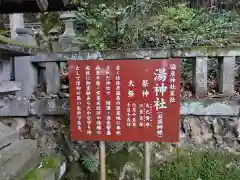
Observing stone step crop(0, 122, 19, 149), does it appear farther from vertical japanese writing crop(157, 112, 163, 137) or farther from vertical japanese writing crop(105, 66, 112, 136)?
vertical japanese writing crop(157, 112, 163, 137)

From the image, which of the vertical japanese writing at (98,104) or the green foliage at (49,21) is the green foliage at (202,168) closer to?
the vertical japanese writing at (98,104)

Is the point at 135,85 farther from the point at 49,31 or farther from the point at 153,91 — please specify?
the point at 49,31

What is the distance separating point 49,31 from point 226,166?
4951mm

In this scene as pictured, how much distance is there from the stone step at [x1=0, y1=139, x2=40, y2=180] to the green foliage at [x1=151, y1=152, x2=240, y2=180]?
1.43 meters

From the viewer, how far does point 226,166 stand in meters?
3.35

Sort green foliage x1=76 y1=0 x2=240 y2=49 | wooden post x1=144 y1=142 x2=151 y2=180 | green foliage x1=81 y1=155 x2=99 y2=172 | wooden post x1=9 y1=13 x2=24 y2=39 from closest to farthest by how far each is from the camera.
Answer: wooden post x1=144 y1=142 x2=151 y2=180 → green foliage x1=81 y1=155 x2=99 y2=172 → green foliage x1=76 y1=0 x2=240 y2=49 → wooden post x1=9 y1=13 x2=24 y2=39

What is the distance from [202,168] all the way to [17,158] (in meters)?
2.08

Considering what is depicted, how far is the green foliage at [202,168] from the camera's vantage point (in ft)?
10.9

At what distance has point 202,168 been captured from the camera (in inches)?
132

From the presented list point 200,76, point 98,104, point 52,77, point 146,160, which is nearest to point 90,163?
point 146,160

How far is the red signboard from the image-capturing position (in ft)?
8.64

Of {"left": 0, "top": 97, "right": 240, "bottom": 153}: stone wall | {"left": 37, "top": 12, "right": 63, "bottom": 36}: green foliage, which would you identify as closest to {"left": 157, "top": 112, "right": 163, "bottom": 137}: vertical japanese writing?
{"left": 0, "top": 97, "right": 240, "bottom": 153}: stone wall

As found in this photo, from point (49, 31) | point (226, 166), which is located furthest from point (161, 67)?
point (49, 31)

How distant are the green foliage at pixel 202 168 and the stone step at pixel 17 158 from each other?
1.43 m
